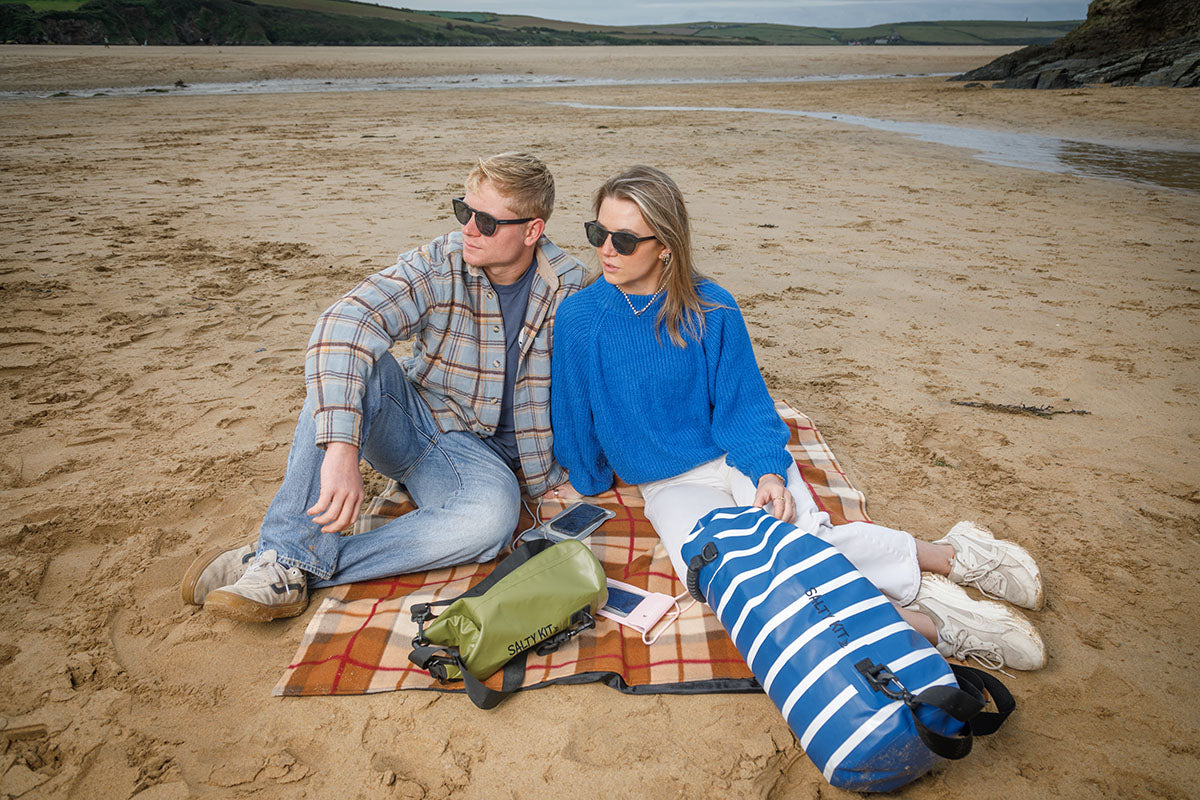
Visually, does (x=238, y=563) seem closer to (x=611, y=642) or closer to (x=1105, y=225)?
(x=611, y=642)

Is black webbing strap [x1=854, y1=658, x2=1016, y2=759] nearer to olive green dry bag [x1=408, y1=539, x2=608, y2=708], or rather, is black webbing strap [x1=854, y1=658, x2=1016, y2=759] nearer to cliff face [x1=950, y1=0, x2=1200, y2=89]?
olive green dry bag [x1=408, y1=539, x2=608, y2=708]

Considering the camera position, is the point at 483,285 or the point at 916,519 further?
the point at 916,519

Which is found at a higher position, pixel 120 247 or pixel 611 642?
pixel 120 247

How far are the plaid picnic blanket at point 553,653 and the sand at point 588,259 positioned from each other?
0.22 ft

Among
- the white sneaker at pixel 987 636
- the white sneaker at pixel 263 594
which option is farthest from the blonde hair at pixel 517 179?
the white sneaker at pixel 987 636

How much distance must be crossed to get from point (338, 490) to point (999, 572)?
8.43 feet

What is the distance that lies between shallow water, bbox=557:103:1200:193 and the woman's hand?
1051 centimetres

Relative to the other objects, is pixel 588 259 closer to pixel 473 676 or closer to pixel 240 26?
pixel 473 676

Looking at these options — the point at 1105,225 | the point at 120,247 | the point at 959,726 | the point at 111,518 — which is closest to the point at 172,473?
the point at 111,518

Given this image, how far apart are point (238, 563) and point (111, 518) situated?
880 millimetres

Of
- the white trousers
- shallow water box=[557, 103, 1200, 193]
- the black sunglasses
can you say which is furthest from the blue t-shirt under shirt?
shallow water box=[557, 103, 1200, 193]

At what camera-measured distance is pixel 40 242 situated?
256 inches

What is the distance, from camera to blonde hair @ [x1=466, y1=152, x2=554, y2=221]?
8.91 ft

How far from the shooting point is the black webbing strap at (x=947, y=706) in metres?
1.69
